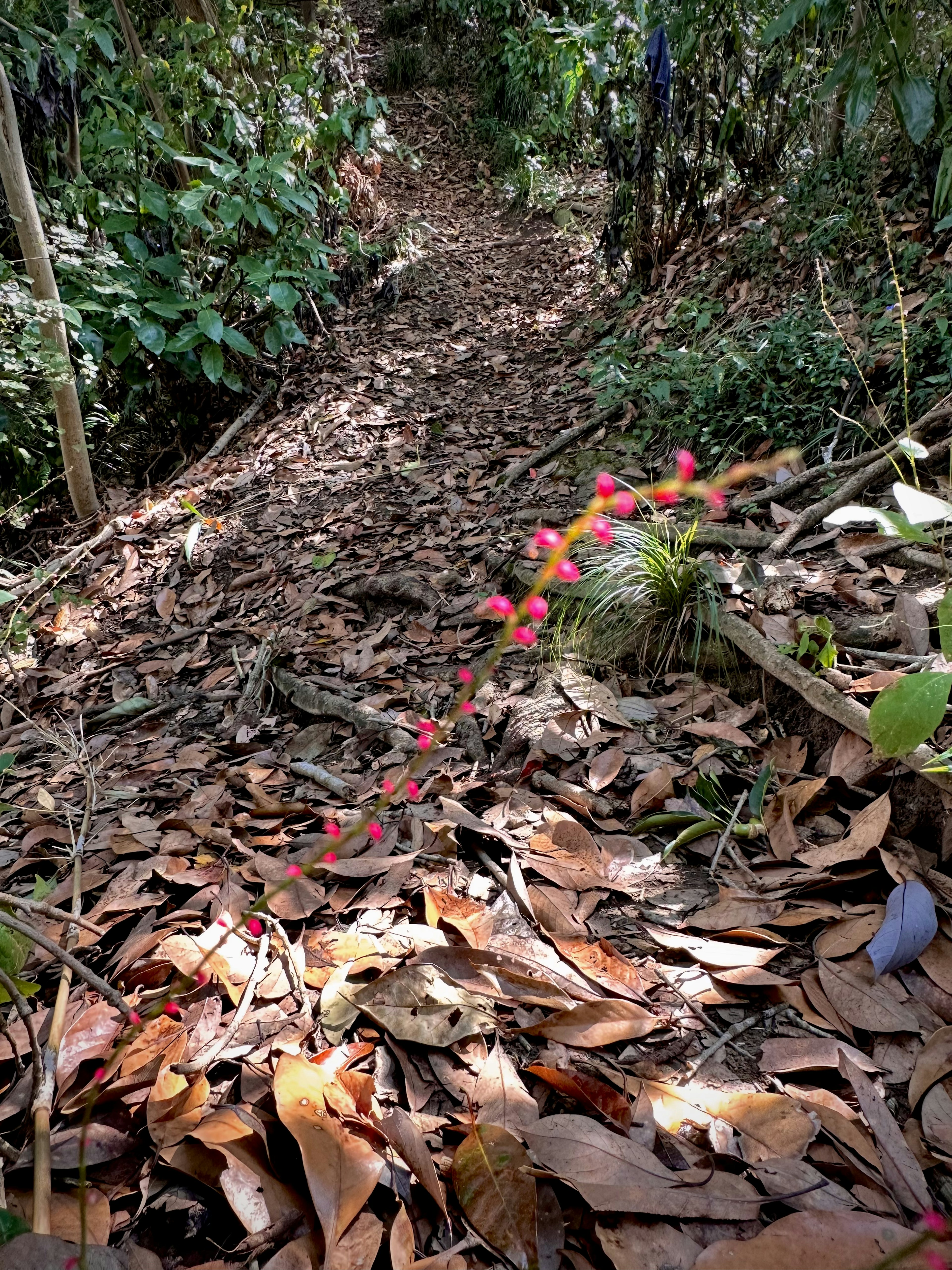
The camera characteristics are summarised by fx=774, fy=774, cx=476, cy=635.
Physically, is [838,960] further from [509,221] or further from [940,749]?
[509,221]

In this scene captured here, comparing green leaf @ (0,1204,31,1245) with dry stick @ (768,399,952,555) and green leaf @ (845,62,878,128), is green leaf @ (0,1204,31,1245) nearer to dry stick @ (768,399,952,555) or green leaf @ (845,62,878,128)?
dry stick @ (768,399,952,555)

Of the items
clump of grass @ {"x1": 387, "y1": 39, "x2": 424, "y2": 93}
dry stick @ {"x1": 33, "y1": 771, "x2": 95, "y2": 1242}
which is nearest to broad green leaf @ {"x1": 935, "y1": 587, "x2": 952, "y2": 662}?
dry stick @ {"x1": 33, "y1": 771, "x2": 95, "y2": 1242}

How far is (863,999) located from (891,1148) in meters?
0.24

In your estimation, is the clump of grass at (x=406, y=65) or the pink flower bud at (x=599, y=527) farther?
the clump of grass at (x=406, y=65)

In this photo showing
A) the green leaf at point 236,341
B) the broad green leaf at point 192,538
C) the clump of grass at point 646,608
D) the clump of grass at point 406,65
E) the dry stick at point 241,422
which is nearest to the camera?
the clump of grass at point 646,608

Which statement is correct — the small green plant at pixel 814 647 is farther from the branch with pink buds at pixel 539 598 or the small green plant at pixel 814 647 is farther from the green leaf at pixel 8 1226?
the green leaf at pixel 8 1226

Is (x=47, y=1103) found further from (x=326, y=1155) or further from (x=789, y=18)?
(x=789, y=18)

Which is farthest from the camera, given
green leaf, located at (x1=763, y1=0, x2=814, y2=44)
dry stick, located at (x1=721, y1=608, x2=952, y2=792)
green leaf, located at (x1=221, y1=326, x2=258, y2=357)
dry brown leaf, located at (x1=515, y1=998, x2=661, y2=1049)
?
green leaf, located at (x1=221, y1=326, x2=258, y2=357)

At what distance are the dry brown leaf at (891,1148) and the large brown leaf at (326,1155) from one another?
65 centimetres

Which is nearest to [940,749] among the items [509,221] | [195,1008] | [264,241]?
[195,1008]

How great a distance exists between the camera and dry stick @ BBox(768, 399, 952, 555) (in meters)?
2.39

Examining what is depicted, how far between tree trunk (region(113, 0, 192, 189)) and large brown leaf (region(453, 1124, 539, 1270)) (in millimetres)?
5284

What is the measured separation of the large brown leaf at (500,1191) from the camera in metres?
0.92

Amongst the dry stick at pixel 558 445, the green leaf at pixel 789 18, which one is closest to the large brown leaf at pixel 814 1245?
the green leaf at pixel 789 18
